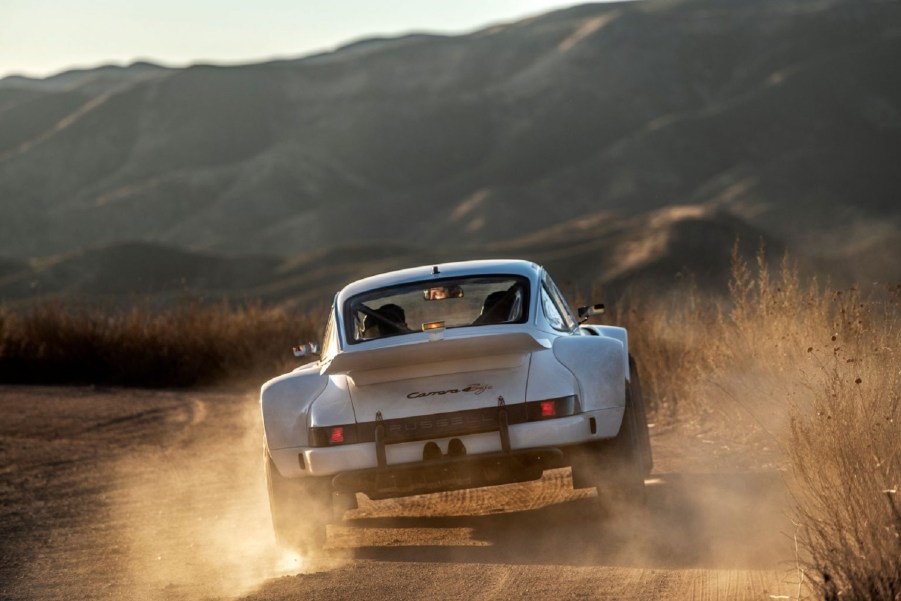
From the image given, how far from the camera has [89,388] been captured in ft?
70.3

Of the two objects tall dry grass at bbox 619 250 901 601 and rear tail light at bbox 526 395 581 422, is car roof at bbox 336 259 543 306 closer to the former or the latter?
rear tail light at bbox 526 395 581 422

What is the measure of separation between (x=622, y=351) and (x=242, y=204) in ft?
428

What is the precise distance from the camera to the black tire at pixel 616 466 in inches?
334

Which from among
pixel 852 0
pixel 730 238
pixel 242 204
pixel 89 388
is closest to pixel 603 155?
pixel 242 204

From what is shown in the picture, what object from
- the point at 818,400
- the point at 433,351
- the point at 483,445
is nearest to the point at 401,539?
the point at 483,445

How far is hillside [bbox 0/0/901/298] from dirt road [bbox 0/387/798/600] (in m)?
92.7

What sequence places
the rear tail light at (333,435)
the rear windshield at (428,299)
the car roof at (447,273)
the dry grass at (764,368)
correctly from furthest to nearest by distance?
the car roof at (447,273), the rear windshield at (428,299), the rear tail light at (333,435), the dry grass at (764,368)

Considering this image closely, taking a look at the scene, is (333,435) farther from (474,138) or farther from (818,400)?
(474,138)

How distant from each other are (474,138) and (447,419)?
147169mm

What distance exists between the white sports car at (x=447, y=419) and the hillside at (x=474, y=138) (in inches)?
3756

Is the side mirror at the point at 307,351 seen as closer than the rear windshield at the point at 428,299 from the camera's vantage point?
No

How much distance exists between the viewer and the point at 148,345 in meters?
23.1

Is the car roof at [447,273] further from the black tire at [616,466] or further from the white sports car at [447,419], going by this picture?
the black tire at [616,466]

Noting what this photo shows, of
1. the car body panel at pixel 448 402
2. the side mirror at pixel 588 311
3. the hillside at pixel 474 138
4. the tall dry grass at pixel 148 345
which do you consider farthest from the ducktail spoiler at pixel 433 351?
the hillside at pixel 474 138
